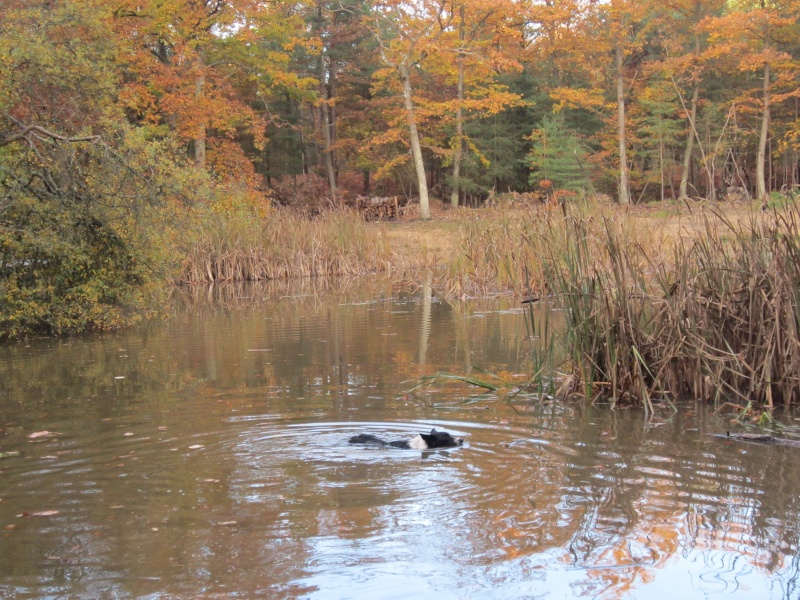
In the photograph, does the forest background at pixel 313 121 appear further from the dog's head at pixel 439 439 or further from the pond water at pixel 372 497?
the dog's head at pixel 439 439

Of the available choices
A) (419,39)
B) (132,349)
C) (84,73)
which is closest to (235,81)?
(419,39)

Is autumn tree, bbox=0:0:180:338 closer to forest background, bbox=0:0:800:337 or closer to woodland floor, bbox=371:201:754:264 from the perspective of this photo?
forest background, bbox=0:0:800:337

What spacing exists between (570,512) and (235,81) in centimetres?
2907

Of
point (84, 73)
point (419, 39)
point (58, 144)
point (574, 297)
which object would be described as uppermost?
point (419, 39)

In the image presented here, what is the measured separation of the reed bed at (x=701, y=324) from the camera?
5078 millimetres

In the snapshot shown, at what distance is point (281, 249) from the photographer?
1795cm

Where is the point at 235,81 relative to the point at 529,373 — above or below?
above

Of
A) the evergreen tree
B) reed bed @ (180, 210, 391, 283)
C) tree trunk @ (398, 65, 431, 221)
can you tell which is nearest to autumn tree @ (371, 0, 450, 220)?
tree trunk @ (398, 65, 431, 221)

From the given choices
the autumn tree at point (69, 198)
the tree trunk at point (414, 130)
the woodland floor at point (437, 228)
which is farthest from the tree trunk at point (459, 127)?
the autumn tree at point (69, 198)

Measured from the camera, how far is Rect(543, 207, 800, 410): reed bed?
16.7ft

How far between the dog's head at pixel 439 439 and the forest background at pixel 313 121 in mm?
2336

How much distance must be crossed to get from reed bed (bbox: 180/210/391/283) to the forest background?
0.18 ft

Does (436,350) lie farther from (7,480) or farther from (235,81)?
(235,81)

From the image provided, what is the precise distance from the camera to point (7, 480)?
413 centimetres
